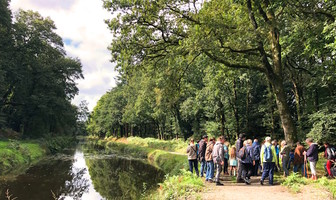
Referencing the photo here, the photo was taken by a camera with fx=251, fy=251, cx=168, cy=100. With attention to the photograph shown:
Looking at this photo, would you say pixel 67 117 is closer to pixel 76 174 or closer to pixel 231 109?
pixel 76 174

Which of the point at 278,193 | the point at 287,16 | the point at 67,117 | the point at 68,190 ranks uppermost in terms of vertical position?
the point at 287,16

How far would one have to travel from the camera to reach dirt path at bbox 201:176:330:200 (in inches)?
335

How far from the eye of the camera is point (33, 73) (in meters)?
37.2

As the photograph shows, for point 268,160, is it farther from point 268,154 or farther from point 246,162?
point 246,162

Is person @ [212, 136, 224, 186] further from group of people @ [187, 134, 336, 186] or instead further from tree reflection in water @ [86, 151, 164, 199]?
tree reflection in water @ [86, 151, 164, 199]

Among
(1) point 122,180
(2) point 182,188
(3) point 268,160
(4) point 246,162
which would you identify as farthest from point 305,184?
(1) point 122,180

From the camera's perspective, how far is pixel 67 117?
3975 cm

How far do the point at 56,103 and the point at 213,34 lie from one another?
29.7 m

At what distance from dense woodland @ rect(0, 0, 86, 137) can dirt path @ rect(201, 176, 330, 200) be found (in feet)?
97.9

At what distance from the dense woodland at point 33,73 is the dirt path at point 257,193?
29847 millimetres

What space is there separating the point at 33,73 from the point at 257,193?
122 ft

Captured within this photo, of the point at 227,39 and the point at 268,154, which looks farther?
the point at 227,39

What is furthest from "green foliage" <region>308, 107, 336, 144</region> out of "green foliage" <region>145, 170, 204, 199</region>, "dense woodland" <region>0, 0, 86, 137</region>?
"dense woodland" <region>0, 0, 86, 137</region>

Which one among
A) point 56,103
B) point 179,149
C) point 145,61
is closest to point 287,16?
point 145,61
